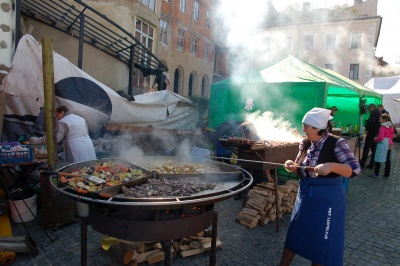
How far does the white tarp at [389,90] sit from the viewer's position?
59.2 ft

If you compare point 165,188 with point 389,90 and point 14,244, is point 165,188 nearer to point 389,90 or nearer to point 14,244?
point 14,244

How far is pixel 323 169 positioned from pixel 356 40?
32.5m

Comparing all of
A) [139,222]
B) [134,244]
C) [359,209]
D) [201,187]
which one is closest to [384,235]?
[359,209]

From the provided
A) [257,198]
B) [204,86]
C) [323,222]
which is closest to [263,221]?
[257,198]

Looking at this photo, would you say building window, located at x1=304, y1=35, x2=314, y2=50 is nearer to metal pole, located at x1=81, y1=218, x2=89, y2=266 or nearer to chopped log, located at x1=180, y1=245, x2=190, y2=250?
chopped log, located at x1=180, y1=245, x2=190, y2=250

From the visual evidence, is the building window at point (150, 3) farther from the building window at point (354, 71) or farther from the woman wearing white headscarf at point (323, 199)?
the building window at point (354, 71)

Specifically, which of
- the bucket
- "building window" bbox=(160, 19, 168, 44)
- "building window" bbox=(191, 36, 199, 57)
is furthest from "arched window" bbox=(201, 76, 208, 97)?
the bucket

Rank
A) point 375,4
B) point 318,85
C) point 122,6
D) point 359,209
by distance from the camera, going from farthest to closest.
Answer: point 375,4, point 122,6, point 318,85, point 359,209

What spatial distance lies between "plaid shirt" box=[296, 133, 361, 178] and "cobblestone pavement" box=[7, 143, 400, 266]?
1.48 metres

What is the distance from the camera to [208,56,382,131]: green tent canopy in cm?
740

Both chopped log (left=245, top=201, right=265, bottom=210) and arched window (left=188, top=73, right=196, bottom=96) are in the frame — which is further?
arched window (left=188, top=73, right=196, bottom=96)

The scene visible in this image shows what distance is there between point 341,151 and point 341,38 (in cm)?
3211

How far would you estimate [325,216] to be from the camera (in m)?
2.64

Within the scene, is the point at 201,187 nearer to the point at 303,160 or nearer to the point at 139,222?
the point at 139,222
